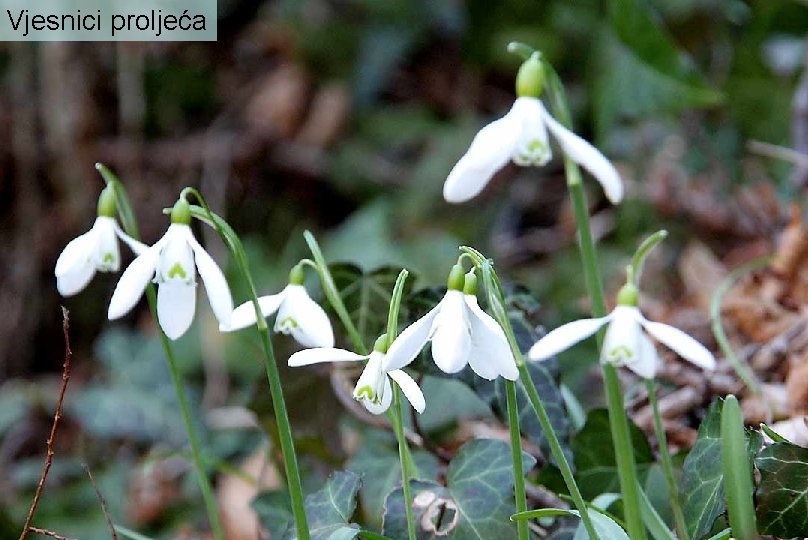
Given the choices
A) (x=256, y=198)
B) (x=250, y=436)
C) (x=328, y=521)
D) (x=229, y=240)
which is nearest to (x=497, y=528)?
(x=328, y=521)

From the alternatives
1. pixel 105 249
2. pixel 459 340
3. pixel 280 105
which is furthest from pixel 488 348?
pixel 280 105

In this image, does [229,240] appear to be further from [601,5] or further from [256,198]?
[256,198]

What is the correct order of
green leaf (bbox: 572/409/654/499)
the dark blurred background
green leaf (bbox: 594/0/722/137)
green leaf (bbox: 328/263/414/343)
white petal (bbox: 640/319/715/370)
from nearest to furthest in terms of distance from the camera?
white petal (bbox: 640/319/715/370) → green leaf (bbox: 572/409/654/499) → green leaf (bbox: 328/263/414/343) → green leaf (bbox: 594/0/722/137) → the dark blurred background

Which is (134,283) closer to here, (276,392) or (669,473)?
(276,392)

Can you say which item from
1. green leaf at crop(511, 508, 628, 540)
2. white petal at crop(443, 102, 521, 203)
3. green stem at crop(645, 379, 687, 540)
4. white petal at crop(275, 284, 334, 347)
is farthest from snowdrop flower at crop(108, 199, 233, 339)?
green stem at crop(645, 379, 687, 540)

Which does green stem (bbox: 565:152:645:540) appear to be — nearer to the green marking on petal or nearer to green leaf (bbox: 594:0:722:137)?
the green marking on petal

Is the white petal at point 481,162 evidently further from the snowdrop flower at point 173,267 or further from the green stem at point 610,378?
the snowdrop flower at point 173,267
